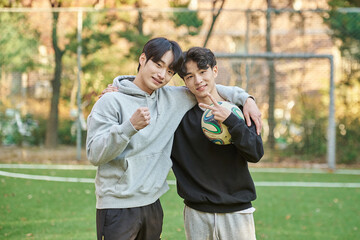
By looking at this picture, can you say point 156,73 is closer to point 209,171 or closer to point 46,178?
point 209,171

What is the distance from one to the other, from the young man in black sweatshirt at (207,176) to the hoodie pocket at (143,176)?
181 millimetres

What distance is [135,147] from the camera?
8.39 feet

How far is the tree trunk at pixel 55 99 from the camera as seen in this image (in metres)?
9.80

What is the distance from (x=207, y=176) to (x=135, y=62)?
7.12 metres

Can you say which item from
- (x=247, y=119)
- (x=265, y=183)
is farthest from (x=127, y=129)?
(x=265, y=183)

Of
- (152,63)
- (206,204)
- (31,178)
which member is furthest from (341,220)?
(31,178)

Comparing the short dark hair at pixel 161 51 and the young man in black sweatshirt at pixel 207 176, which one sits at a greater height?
the short dark hair at pixel 161 51

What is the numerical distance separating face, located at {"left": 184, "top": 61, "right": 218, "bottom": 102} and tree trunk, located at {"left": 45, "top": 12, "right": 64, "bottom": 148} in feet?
24.2

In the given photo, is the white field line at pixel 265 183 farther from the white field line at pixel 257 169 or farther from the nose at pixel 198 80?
the nose at pixel 198 80

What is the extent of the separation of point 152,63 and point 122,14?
24.4 ft

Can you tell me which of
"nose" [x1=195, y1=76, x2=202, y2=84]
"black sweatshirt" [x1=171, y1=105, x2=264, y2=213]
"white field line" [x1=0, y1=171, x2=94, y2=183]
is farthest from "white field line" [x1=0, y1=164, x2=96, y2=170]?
"nose" [x1=195, y1=76, x2=202, y2=84]

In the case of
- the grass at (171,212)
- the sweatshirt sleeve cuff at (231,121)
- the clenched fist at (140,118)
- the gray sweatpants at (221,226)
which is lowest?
the grass at (171,212)

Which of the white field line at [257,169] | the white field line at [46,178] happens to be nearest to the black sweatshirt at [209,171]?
the white field line at [46,178]

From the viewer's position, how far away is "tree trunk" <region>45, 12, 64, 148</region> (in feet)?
32.2
